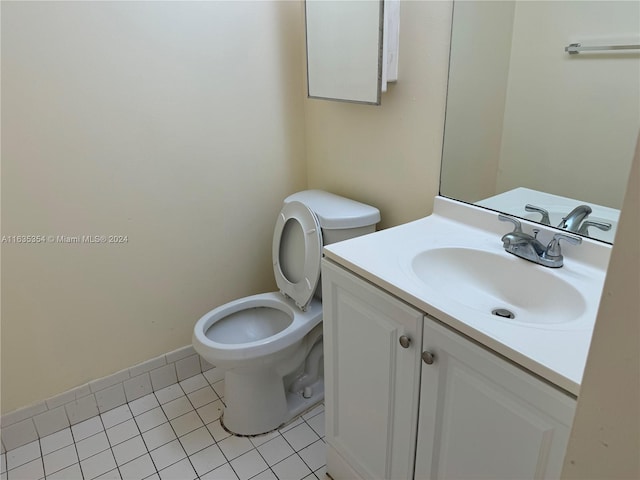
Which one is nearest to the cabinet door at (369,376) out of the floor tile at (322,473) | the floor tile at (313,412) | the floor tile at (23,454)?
the floor tile at (322,473)

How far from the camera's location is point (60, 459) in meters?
1.66

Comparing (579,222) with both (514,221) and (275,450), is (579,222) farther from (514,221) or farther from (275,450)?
(275,450)

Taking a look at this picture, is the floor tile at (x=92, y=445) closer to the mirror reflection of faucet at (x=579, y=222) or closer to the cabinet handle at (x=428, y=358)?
the cabinet handle at (x=428, y=358)

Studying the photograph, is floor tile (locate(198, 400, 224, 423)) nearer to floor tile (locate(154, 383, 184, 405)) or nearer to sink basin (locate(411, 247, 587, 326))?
floor tile (locate(154, 383, 184, 405))

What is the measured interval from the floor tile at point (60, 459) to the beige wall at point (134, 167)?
0.21 meters

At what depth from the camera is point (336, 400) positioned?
55.3 inches

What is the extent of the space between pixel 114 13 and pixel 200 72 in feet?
1.08

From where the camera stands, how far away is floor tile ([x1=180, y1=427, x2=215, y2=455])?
1.68 metres

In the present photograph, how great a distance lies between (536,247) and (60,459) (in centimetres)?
178

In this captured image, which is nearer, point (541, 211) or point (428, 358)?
point (428, 358)

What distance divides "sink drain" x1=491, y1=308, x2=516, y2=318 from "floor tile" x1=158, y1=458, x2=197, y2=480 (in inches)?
45.7

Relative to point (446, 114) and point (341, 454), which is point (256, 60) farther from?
point (341, 454)

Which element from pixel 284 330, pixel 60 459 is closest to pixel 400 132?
pixel 284 330

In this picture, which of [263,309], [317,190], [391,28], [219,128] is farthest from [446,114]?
[263,309]
